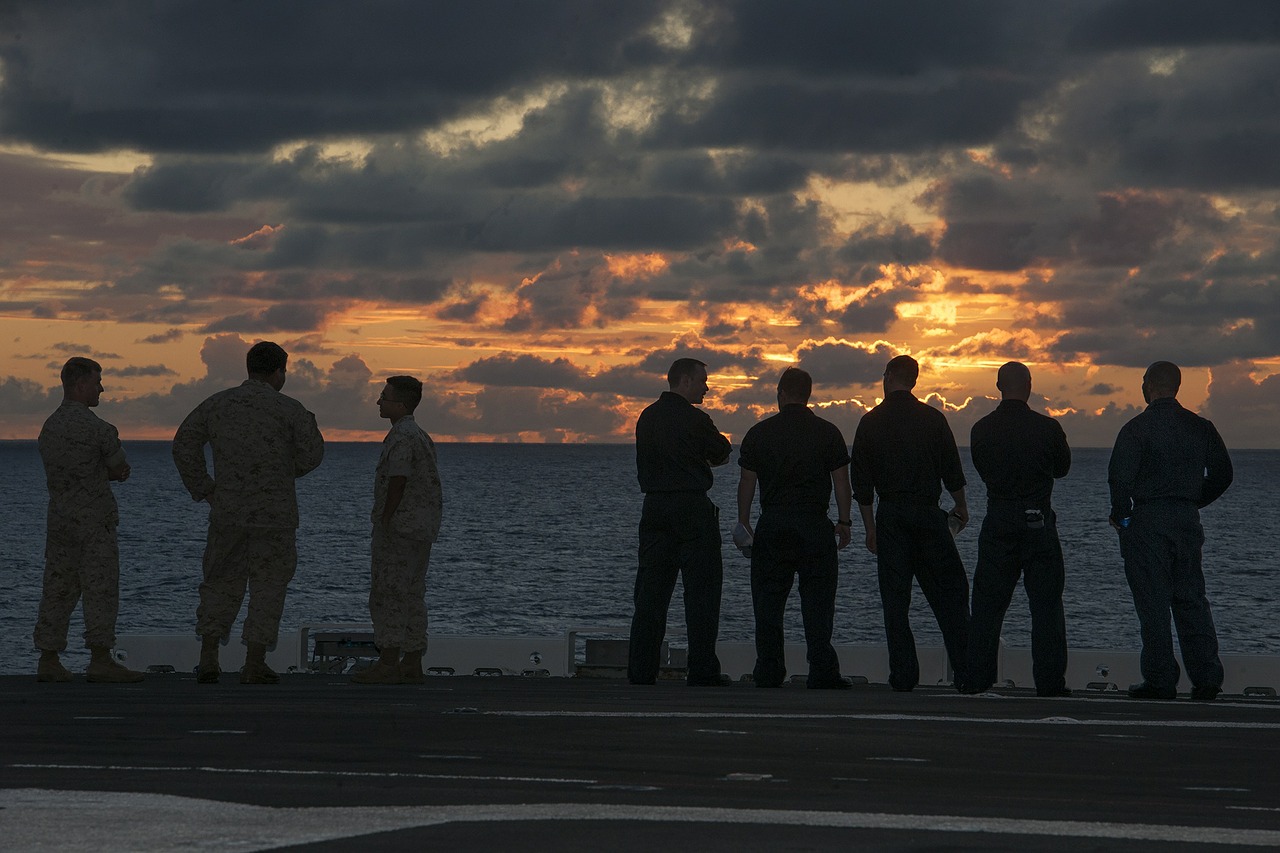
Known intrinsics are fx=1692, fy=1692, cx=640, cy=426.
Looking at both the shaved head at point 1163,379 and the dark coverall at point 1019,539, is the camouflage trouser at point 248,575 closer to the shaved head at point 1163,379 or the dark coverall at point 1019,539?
the dark coverall at point 1019,539

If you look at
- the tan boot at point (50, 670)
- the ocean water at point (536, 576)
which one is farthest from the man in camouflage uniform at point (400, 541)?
the ocean water at point (536, 576)

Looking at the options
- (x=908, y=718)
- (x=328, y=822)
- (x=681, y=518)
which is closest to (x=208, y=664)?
(x=681, y=518)

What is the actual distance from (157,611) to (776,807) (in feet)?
269

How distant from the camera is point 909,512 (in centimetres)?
1006

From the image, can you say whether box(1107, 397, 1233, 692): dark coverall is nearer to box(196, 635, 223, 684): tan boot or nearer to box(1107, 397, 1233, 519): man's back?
box(1107, 397, 1233, 519): man's back

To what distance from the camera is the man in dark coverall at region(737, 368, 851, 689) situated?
33.4 feet

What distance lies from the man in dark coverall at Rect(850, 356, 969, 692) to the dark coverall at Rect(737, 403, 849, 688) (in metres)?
0.24

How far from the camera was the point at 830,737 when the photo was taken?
6.89 meters

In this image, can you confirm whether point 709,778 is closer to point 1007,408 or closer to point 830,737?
point 830,737

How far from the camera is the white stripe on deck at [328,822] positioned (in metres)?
4.38

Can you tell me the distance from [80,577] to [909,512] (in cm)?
504

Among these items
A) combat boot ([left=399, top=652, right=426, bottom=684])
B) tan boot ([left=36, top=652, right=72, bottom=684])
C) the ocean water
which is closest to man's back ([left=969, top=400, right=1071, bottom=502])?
combat boot ([left=399, top=652, right=426, bottom=684])

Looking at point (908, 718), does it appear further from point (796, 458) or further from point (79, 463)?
point (79, 463)

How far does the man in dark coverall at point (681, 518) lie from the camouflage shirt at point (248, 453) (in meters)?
2.06
